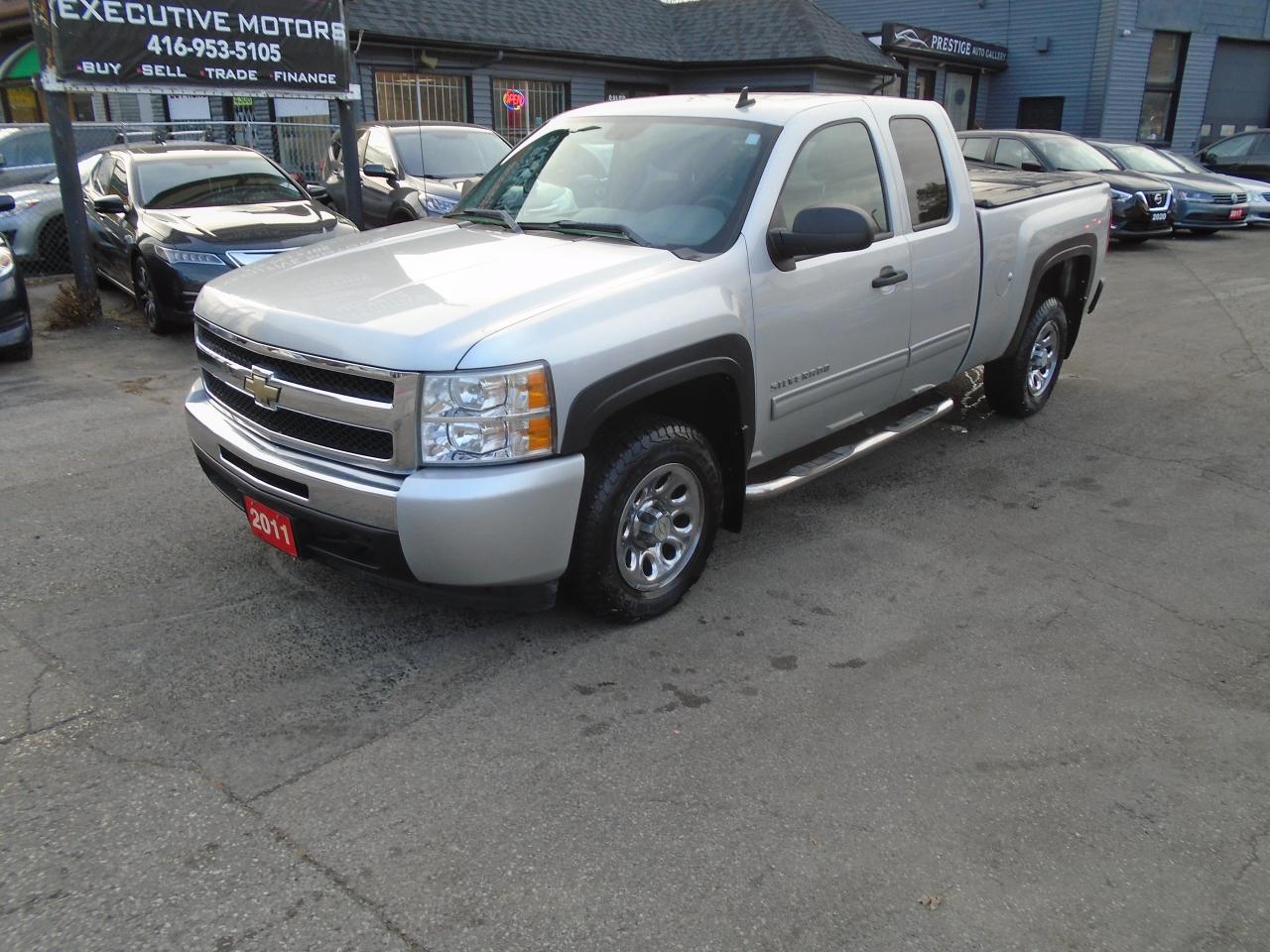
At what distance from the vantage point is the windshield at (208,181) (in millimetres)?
9258

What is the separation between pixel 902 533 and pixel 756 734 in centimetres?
202

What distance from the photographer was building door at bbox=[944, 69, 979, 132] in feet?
80.9

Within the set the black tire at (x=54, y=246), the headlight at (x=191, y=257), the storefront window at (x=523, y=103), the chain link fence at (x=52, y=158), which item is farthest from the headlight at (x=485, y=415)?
the storefront window at (x=523, y=103)

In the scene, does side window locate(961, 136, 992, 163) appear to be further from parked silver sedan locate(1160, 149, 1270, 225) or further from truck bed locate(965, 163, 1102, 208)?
truck bed locate(965, 163, 1102, 208)

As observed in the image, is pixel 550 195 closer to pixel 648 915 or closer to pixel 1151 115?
pixel 648 915

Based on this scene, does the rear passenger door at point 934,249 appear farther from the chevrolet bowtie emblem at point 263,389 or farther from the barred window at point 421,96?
the barred window at point 421,96

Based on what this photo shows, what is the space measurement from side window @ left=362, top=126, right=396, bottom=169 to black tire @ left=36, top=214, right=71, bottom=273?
3484 millimetres

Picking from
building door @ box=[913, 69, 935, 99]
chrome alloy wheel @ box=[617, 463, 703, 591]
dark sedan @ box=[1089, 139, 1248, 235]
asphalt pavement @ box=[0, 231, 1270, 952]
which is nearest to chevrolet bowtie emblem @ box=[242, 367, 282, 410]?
asphalt pavement @ box=[0, 231, 1270, 952]

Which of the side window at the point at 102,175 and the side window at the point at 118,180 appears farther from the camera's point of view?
the side window at the point at 102,175

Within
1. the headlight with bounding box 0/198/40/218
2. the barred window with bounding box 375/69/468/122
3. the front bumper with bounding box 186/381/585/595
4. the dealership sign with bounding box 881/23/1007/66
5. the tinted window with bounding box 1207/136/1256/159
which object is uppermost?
the dealership sign with bounding box 881/23/1007/66

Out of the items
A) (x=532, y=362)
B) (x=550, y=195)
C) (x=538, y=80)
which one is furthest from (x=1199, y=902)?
(x=538, y=80)

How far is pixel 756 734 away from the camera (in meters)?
3.32

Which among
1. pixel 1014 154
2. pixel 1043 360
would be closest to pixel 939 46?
pixel 1014 154

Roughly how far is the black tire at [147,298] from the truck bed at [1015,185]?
22.0ft
